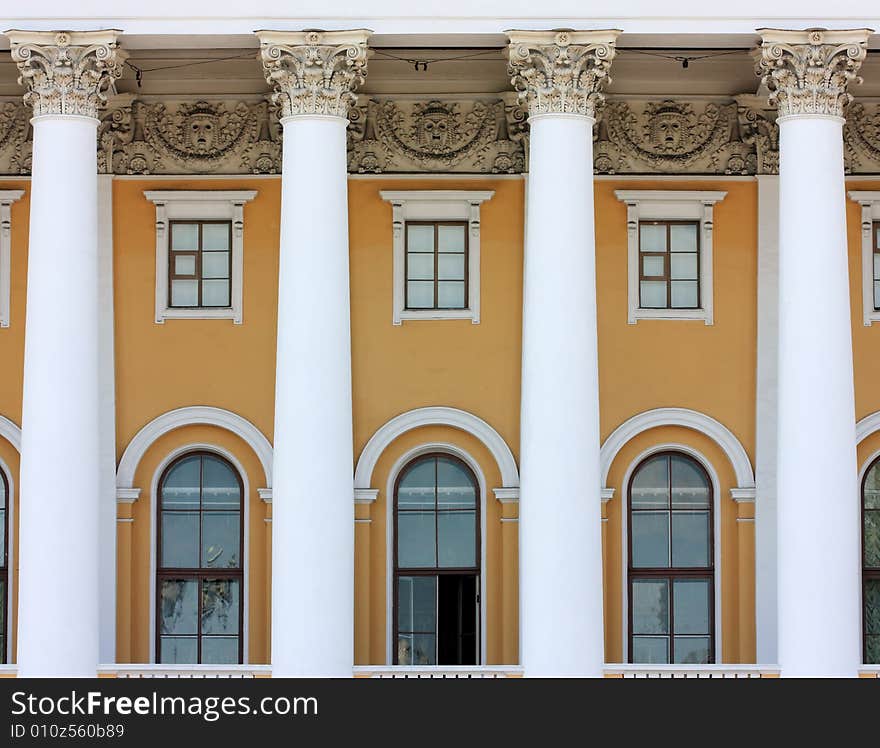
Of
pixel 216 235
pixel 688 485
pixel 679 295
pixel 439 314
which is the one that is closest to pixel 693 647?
pixel 688 485

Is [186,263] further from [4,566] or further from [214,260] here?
[4,566]

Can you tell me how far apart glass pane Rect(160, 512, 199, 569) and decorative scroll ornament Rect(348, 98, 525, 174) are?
568 cm

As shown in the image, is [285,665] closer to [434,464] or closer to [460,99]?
[434,464]

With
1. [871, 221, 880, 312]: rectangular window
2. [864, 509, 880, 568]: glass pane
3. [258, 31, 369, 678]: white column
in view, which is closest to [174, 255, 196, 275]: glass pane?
[258, 31, 369, 678]: white column

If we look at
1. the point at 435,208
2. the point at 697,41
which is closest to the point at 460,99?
the point at 435,208

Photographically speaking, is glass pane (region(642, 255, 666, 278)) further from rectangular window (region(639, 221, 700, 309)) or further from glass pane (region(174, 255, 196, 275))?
glass pane (region(174, 255, 196, 275))

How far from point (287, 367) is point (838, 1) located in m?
8.41

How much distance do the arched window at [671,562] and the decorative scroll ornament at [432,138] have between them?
16.5 feet

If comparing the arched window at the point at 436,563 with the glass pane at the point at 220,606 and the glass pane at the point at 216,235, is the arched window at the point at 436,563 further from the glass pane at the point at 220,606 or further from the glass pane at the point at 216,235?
the glass pane at the point at 216,235

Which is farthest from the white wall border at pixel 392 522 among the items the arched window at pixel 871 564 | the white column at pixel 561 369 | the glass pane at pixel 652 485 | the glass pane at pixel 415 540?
the arched window at pixel 871 564

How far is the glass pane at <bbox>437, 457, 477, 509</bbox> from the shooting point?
32406mm

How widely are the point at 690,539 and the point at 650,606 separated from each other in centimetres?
114
